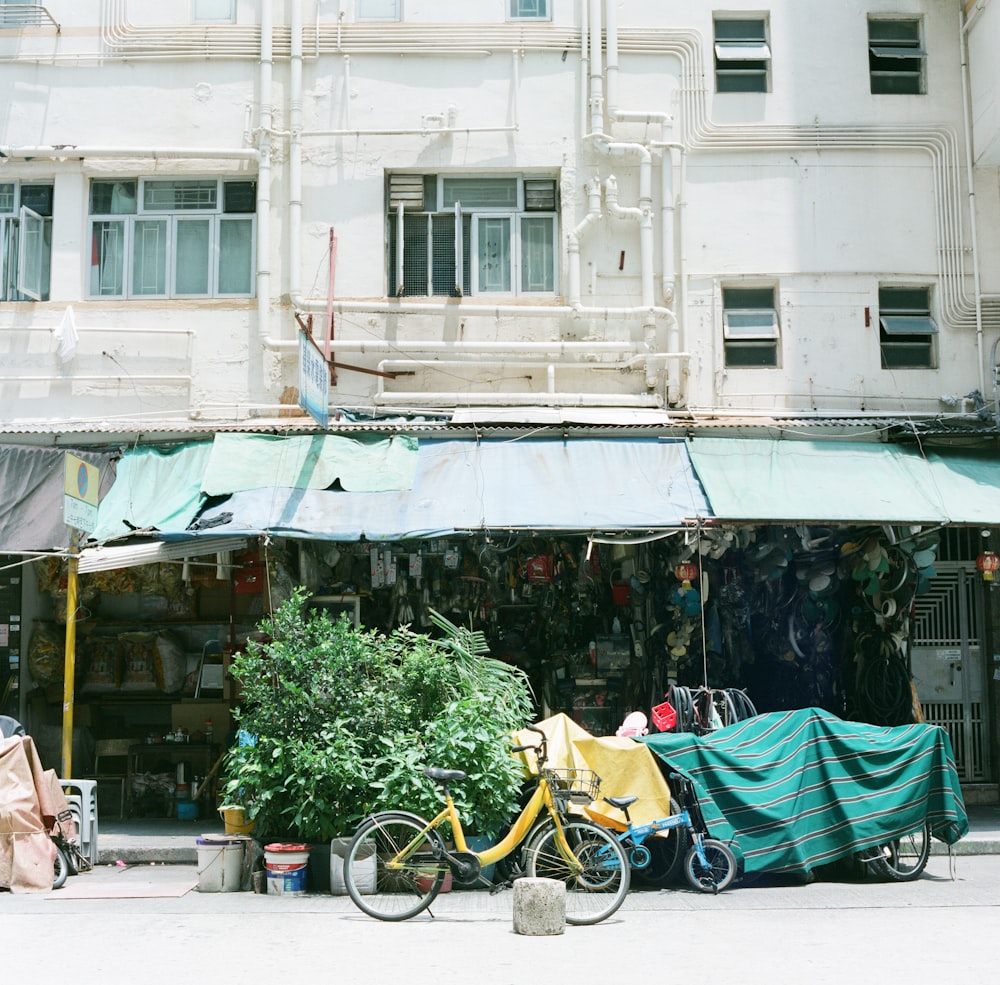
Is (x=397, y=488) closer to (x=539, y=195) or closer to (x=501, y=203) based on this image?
(x=501, y=203)

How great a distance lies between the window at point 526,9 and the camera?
48.4 feet

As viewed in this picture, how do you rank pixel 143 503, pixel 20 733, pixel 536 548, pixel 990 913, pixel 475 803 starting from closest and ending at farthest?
pixel 990 913 → pixel 475 803 → pixel 20 733 → pixel 143 503 → pixel 536 548

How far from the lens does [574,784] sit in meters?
10.5

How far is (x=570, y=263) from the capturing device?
14.2 m

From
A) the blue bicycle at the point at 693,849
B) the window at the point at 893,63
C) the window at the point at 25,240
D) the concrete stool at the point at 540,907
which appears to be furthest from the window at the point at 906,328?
the window at the point at 25,240

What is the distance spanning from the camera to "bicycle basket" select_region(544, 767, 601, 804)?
32.4 feet

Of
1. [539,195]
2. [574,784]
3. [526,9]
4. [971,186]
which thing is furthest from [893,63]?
[574,784]

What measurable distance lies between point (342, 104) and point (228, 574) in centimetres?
565

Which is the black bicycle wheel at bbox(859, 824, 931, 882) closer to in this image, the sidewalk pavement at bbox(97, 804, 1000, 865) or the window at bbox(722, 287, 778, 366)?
the sidewalk pavement at bbox(97, 804, 1000, 865)

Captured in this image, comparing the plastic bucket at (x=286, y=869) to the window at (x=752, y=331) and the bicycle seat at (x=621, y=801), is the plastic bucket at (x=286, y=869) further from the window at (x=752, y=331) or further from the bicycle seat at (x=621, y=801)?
the window at (x=752, y=331)

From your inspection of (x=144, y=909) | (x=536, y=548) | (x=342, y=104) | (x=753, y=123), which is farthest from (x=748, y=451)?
(x=144, y=909)

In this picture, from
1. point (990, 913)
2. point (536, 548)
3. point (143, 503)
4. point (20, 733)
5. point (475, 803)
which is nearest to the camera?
point (990, 913)

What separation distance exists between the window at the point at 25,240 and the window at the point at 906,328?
985 cm

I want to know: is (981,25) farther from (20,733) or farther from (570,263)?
(20,733)
